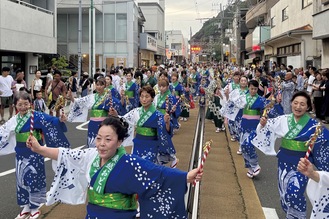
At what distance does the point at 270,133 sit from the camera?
5.56 metres

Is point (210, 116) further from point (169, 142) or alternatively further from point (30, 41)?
point (30, 41)

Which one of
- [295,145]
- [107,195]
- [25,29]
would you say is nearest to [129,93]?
[25,29]

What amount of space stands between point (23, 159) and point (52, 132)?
0.49m

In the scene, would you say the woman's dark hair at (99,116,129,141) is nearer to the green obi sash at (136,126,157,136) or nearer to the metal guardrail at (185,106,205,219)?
the metal guardrail at (185,106,205,219)

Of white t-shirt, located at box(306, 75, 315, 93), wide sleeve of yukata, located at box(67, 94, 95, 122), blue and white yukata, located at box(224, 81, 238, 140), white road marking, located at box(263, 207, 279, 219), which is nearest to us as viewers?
white road marking, located at box(263, 207, 279, 219)

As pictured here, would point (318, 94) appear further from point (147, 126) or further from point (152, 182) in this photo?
point (152, 182)

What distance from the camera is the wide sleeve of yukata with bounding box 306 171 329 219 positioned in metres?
3.51

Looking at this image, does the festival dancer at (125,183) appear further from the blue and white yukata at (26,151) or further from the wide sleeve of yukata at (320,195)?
the blue and white yukata at (26,151)

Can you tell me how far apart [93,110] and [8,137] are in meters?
2.18

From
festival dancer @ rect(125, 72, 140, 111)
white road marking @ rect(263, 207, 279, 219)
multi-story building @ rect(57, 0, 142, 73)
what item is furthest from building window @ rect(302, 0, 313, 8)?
white road marking @ rect(263, 207, 279, 219)

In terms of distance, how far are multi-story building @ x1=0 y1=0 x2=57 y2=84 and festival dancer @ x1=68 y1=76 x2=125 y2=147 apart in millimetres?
10053

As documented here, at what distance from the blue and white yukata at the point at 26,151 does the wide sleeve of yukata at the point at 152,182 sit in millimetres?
2275

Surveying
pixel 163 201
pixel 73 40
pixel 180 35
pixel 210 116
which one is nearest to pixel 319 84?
pixel 210 116

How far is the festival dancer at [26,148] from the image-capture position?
16.9 feet
